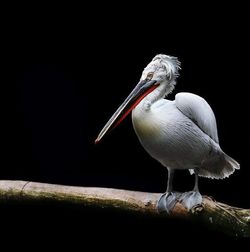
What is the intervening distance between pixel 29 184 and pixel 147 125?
1.02 m

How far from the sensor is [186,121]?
467 centimetres

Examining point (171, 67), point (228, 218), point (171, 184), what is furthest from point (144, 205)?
point (171, 67)

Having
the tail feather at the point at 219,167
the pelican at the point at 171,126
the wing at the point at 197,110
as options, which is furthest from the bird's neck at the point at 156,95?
the tail feather at the point at 219,167

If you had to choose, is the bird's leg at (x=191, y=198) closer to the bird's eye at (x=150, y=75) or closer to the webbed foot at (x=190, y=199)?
the webbed foot at (x=190, y=199)

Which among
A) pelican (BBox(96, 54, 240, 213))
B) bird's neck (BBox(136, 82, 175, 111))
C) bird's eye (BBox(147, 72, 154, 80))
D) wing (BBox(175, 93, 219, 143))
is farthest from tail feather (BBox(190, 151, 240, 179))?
bird's eye (BBox(147, 72, 154, 80))

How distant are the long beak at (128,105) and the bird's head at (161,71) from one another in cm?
5

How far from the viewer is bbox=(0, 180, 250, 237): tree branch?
4.53m

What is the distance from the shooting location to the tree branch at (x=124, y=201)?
4527 mm

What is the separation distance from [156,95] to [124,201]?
30.4 inches

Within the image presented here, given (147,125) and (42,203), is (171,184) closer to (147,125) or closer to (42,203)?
(147,125)

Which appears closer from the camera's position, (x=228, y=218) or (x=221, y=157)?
(x=228, y=218)

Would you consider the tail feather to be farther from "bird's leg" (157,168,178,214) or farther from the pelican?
"bird's leg" (157,168,178,214)

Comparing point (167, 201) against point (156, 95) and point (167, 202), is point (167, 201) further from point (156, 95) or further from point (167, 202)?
point (156, 95)

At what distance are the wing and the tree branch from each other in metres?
0.50
